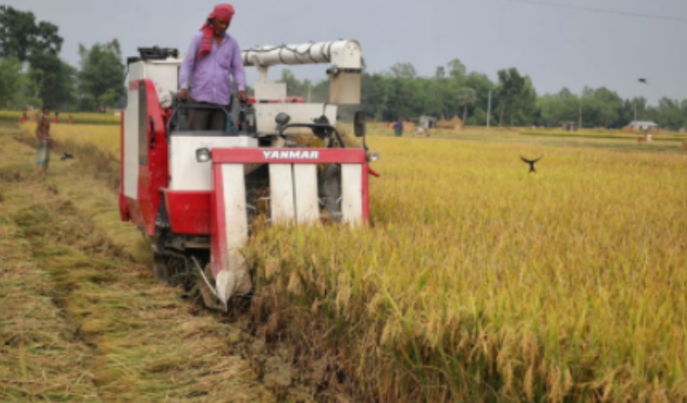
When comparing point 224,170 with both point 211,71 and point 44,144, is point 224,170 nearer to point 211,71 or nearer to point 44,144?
point 211,71

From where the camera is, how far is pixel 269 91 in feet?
29.9

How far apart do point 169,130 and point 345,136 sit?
4.85 m

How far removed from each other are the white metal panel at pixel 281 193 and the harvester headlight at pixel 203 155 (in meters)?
0.60

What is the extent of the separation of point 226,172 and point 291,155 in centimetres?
54

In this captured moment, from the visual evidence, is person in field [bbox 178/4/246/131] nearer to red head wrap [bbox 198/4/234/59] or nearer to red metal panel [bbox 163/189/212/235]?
red head wrap [bbox 198/4/234/59]

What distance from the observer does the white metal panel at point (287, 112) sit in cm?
806

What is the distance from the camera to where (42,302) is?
662cm

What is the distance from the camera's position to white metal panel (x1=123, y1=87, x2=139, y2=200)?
7.96 meters

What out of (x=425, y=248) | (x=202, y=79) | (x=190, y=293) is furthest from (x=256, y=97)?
(x=425, y=248)

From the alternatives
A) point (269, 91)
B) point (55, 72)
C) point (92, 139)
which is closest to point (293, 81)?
point (55, 72)

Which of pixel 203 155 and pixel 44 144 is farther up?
pixel 203 155

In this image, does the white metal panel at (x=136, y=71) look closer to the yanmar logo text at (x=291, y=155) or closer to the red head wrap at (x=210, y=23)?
the red head wrap at (x=210, y=23)

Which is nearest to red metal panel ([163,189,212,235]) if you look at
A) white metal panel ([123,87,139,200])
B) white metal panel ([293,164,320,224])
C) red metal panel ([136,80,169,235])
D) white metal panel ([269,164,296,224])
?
red metal panel ([136,80,169,235])

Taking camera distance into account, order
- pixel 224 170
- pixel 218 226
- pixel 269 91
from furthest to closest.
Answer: pixel 269 91
pixel 224 170
pixel 218 226
